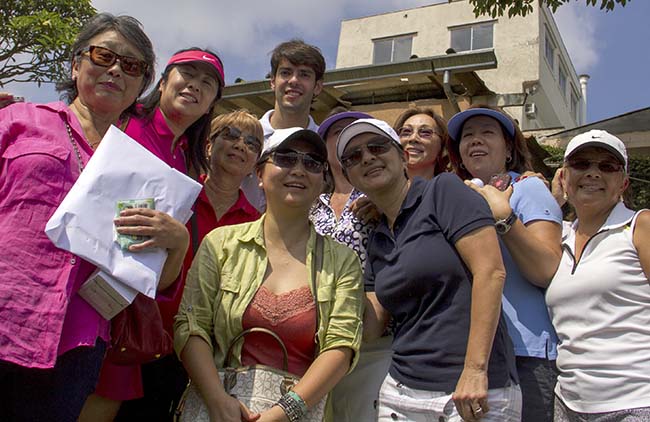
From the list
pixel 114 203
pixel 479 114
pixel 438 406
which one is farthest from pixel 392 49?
pixel 114 203

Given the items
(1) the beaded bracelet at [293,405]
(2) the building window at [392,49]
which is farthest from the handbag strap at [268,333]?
(2) the building window at [392,49]

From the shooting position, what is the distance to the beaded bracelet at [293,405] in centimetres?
249

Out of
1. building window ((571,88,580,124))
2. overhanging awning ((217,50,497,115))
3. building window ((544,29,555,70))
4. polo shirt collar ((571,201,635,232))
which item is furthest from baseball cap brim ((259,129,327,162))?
building window ((571,88,580,124))

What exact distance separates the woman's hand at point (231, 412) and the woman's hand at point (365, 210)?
47.1 inches

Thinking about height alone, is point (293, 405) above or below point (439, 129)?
below

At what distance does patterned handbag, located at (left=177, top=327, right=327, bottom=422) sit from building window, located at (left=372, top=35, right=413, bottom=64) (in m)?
24.4

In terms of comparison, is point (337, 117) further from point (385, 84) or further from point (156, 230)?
point (385, 84)

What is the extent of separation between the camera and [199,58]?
3467mm

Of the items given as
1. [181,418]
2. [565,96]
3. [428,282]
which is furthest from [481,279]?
[565,96]

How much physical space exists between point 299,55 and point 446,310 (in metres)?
2.51

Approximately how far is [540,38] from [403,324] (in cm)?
2357

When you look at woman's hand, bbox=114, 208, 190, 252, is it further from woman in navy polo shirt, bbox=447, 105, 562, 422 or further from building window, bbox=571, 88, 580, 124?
building window, bbox=571, 88, 580, 124

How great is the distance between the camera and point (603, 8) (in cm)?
630

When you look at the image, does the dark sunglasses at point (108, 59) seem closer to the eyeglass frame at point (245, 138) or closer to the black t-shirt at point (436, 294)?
the eyeglass frame at point (245, 138)
